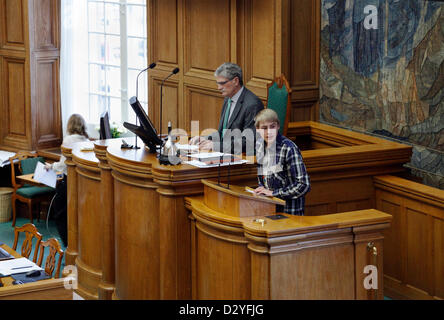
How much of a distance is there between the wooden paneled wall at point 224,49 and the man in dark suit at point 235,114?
1808mm

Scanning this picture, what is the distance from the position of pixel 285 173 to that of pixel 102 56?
5901mm

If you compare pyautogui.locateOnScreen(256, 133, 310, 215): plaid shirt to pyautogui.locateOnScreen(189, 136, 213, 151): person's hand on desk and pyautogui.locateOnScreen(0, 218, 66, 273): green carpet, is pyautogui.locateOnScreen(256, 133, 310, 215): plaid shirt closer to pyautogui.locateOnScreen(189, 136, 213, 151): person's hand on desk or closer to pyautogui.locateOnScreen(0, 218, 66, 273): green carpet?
pyautogui.locateOnScreen(189, 136, 213, 151): person's hand on desk

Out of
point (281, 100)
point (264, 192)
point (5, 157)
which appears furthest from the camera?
point (5, 157)

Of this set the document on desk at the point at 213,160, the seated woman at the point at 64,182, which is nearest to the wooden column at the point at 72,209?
the seated woman at the point at 64,182

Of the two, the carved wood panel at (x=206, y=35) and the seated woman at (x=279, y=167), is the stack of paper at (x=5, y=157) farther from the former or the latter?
the seated woman at (x=279, y=167)

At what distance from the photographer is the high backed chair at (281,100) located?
6.57 m

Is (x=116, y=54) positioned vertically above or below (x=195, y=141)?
above

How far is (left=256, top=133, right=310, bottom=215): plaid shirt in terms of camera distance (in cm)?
492

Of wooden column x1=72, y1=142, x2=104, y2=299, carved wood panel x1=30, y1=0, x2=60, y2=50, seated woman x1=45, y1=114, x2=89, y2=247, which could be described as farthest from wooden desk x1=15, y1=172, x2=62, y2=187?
wooden column x1=72, y1=142, x2=104, y2=299

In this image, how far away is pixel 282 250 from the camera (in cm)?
449

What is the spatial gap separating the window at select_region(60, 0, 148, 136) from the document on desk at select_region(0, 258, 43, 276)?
4489mm

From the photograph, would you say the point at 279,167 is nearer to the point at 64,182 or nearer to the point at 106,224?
the point at 106,224

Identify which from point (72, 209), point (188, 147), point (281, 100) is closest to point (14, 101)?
point (72, 209)
